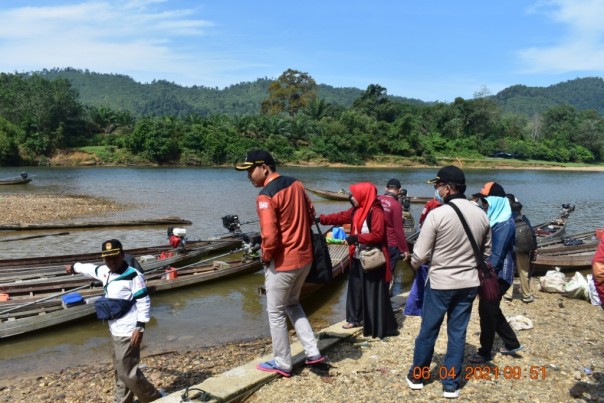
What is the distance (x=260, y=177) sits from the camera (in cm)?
448

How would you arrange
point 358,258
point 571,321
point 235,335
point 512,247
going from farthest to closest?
point 235,335, point 571,321, point 358,258, point 512,247

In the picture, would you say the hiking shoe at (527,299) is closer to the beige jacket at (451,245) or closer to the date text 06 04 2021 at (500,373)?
the date text 06 04 2021 at (500,373)

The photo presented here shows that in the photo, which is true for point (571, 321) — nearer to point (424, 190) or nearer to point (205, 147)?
point (424, 190)

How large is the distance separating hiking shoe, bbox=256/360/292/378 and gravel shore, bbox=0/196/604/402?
2.7 inches

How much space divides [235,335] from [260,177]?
4.55 meters

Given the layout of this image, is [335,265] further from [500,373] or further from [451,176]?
[451,176]

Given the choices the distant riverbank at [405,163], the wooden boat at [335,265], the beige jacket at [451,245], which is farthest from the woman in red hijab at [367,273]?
the distant riverbank at [405,163]

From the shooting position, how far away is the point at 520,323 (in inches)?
253

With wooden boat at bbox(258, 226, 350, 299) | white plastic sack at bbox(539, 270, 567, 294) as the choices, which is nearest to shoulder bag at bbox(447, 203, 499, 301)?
wooden boat at bbox(258, 226, 350, 299)

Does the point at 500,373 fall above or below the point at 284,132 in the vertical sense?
below

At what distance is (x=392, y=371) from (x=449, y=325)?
94 centimetres

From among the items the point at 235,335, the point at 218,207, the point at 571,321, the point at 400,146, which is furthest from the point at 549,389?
the point at 400,146

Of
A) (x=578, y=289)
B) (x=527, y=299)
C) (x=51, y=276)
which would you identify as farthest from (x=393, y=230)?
(x=51, y=276)

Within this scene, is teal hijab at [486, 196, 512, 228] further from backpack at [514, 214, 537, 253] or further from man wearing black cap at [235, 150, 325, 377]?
backpack at [514, 214, 537, 253]
